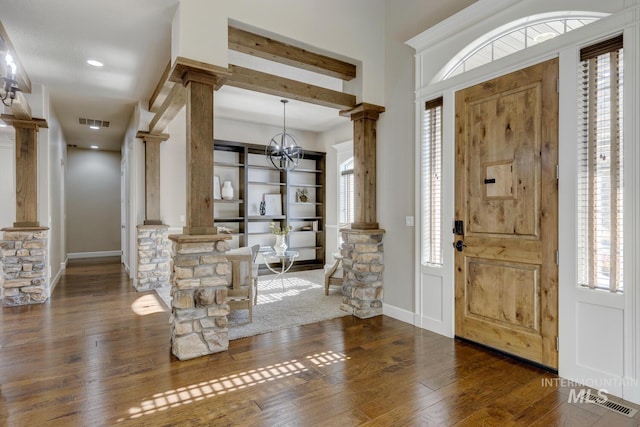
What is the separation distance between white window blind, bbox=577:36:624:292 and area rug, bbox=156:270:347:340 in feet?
8.55

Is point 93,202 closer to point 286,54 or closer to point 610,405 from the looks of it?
point 286,54

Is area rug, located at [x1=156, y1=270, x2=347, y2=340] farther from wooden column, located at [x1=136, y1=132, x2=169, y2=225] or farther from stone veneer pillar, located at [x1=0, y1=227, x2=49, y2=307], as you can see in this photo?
stone veneer pillar, located at [x1=0, y1=227, x2=49, y2=307]

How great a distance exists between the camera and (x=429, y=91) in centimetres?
363

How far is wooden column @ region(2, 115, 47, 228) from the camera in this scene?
4.81m

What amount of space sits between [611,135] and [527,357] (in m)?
1.82

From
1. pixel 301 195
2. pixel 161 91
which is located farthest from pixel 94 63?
pixel 301 195

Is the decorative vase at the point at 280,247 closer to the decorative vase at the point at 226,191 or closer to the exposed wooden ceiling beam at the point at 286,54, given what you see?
the decorative vase at the point at 226,191

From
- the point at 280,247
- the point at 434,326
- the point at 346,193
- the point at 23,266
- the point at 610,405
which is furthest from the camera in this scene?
the point at 346,193

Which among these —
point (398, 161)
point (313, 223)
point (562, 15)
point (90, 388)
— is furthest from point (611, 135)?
point (313, 223)

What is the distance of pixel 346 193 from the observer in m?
7.37

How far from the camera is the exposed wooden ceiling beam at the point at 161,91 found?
4.20m

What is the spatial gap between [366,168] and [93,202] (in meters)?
8.63

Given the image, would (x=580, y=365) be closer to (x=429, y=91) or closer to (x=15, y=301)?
(x=429, y=91)

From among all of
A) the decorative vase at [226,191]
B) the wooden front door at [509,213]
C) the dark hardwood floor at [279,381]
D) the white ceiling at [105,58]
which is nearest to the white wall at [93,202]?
the white ceiling at [105,58]
